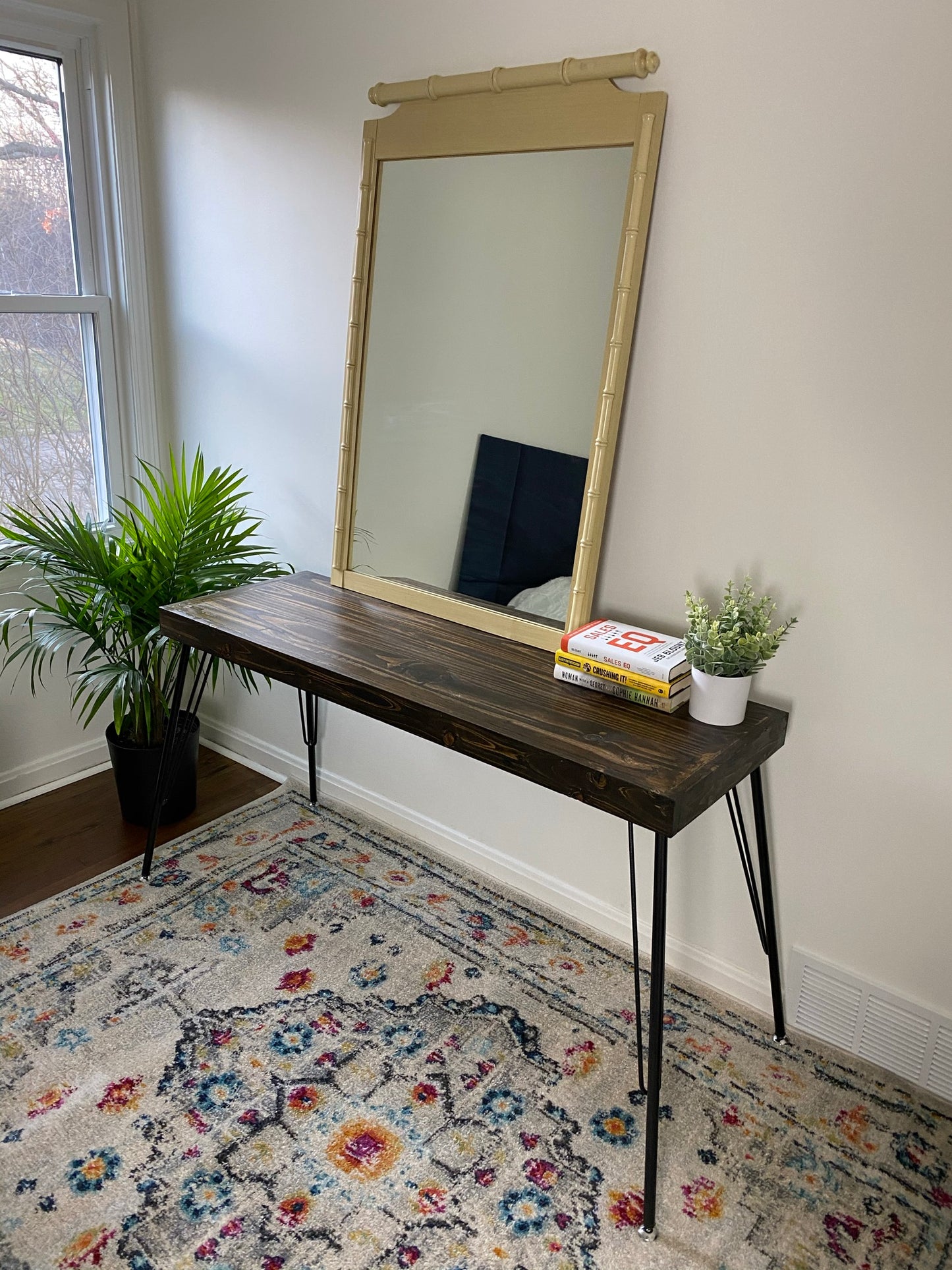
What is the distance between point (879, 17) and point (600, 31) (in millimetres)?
516

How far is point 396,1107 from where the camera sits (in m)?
1.77

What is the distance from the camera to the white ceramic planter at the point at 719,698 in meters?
1.72

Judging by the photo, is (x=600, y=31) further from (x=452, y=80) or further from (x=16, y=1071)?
(x=16, y=1071)

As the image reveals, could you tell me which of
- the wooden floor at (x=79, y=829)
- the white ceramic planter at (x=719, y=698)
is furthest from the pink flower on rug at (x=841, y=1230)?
the wooden floor at (x=79, y=829)

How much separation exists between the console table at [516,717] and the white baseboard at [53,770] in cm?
60

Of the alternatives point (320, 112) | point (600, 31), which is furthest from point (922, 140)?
point (320, 112)

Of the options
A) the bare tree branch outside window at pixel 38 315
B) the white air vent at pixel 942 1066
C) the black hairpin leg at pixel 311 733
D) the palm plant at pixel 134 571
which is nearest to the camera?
the white air vent at pixel 942 1066

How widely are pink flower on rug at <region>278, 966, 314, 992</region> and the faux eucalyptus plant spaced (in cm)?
106

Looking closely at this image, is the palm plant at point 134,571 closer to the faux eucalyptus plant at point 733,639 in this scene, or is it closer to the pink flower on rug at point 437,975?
the pink flower on rug at point 437,975

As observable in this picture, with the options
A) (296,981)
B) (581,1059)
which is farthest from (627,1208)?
(296,981)

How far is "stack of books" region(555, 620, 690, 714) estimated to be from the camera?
69.5 inches

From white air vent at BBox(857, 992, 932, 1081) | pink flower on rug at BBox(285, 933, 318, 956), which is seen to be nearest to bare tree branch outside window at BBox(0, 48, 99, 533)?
pink flower on rug at BBox(285, 933, 318, 956)

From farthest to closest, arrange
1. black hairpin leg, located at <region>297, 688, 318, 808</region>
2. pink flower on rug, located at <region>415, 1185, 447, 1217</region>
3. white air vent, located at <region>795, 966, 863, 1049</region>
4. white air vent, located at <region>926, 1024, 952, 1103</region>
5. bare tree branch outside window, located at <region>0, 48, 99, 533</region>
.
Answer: black hairpin leg, located at <region>297, 688, 318, 808</region>, bare tree branch outside window, located at <region>0, 48, 99, 533</region>, white air vent, located at <region>795, 966, 863, 1049</region>, white air vent, located at <region>926, 1024, 952, 1103</region>, pink flower on rug, located at <region>415, 1185, 447, 1217</region>

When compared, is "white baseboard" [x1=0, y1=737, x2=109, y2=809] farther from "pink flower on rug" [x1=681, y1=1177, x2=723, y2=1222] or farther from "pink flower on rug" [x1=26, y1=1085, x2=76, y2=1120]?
"pink flower on rug" [x1=681, y1=1177, x2=723, y2=1222]
